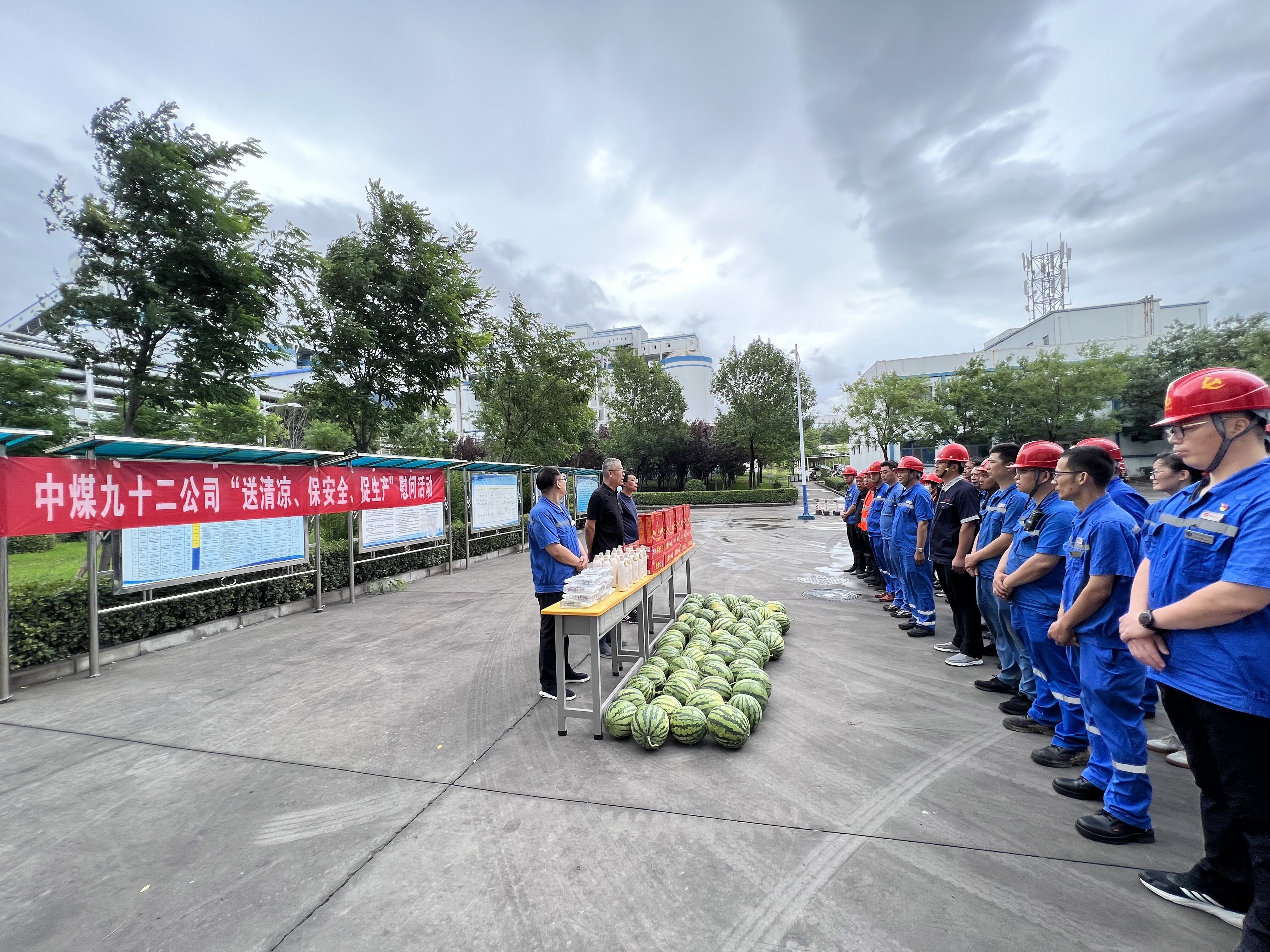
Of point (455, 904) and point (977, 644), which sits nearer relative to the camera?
point (455, 904)

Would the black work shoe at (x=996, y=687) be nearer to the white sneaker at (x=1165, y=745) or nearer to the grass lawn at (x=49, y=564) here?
the white sneaker at (x=1165, y=745)

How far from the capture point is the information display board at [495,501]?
498 inches

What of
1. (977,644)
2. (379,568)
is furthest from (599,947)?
(379,568)

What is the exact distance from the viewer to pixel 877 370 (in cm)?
4541

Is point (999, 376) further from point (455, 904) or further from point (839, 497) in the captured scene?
point (455, 904)

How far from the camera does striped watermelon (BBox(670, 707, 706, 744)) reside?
3727 millimetres

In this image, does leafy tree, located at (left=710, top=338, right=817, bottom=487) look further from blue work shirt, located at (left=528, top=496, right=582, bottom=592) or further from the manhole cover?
blue work shirt, located at (left=528, top=496, right=582, bottom=592)

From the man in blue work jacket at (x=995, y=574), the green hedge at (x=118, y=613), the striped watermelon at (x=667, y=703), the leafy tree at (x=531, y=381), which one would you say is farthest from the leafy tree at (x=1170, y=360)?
the green hedge at (x=118, y=613)

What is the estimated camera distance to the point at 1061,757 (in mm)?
3404

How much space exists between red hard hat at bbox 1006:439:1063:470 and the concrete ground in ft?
6.38

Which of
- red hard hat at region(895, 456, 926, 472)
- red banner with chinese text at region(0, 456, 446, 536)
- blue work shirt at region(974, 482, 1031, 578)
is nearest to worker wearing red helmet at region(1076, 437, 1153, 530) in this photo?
blue work shirt at region(974, 482, 1031, 578)

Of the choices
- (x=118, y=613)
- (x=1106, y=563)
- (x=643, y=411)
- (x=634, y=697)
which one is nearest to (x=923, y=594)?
(x=1106, y=563)

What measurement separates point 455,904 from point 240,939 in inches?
34.0

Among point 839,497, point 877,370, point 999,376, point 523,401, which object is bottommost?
point 839,497
